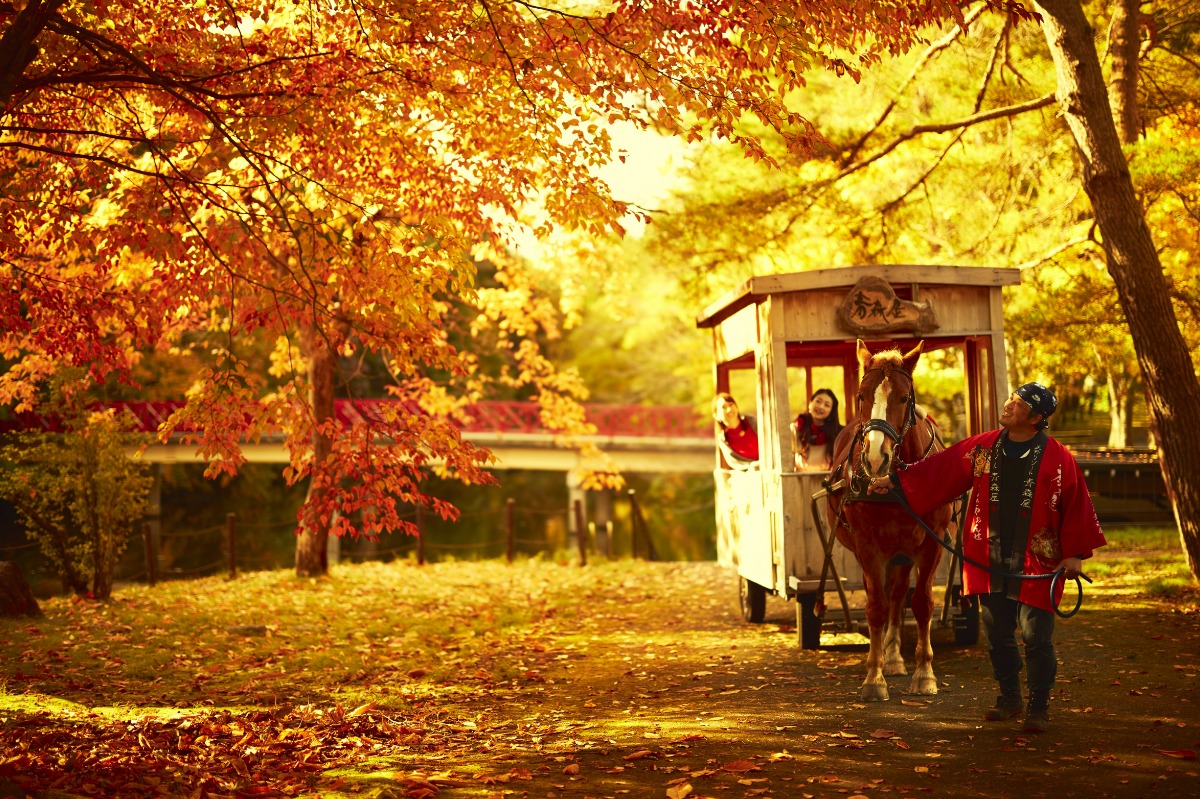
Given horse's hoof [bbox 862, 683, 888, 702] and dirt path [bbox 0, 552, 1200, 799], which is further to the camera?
horse's hoof [bbox 862, 683, 888, 702]

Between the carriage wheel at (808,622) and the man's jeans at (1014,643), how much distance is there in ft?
8.41

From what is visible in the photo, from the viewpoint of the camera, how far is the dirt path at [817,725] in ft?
16.0

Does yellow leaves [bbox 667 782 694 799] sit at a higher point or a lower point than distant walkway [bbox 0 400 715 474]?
lower

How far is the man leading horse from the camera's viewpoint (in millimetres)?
5512

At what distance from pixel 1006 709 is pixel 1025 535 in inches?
41.6

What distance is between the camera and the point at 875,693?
6.67m

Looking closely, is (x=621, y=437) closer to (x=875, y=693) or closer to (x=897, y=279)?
(x=897, y=279)

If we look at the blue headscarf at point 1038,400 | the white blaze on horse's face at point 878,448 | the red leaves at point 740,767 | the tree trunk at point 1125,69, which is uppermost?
the tree trunk at point 1125,69

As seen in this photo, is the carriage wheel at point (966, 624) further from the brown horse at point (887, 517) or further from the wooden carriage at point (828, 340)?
the brown horse at point (887, 517)

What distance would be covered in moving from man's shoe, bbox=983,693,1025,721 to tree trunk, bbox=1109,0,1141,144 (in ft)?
21.1

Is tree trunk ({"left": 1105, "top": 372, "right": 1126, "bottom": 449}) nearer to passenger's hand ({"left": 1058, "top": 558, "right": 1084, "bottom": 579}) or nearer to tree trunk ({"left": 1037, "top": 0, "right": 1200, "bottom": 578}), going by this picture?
tree trunk ({"left": 1037, "top": 0, "right": 1200, "bottom": 578})

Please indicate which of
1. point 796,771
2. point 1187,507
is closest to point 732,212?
point 1187,507

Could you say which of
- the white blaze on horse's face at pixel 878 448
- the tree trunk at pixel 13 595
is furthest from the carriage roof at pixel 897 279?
the tree trunk at pixel 13 595

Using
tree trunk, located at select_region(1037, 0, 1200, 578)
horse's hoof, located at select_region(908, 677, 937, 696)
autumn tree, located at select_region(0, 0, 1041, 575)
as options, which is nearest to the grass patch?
tree trunk, located at select_region(1037, 0, 1200, 578)
